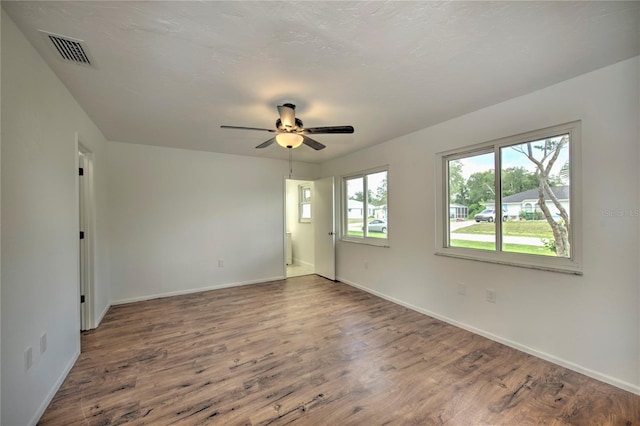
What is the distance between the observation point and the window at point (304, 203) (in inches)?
253

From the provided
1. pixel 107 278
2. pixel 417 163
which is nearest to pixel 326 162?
pixel 417 163

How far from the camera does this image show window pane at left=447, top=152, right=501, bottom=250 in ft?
9.50

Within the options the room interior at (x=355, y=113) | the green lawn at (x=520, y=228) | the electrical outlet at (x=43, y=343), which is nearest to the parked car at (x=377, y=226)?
the room interior at (x=355, y=113)

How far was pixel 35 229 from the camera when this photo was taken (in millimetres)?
1712

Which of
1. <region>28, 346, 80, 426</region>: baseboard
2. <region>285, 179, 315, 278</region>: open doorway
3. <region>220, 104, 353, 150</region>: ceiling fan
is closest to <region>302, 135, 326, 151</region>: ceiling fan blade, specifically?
<region>220, 104, 353, 150</region>: ceiling fan

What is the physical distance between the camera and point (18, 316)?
1517 millimetres

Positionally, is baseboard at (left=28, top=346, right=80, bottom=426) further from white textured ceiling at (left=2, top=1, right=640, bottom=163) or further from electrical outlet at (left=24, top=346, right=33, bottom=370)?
white textured ceiling at (left=2, top=1, right=640, bottom=163)

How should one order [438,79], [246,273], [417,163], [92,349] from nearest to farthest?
[438,79] → [92,349] → [417,163] → [246,273]

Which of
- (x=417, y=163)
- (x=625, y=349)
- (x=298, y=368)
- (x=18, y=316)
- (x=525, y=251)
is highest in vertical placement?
(x=417, y=163)

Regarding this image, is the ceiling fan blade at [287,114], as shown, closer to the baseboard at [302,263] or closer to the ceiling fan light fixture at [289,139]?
the ceiling fan light fixture at [289,139]

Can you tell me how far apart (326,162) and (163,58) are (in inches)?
154

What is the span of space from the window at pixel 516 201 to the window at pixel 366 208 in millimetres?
1079

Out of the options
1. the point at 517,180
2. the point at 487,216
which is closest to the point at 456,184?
the point at 487,216

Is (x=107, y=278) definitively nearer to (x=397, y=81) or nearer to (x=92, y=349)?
(x=92, y=349)
